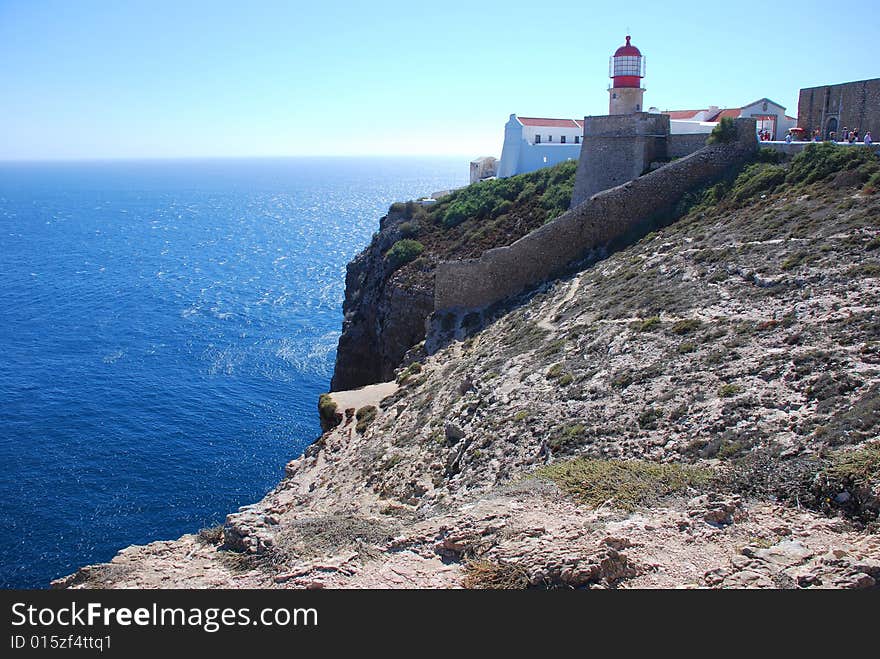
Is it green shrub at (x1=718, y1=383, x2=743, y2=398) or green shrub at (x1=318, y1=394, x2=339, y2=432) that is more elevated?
green shrub at (x1=718, y1=383, x2=743, y2=398)

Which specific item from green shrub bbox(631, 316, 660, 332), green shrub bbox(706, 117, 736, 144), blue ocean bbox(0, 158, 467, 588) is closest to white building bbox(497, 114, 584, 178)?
blue ocean bbox(0, 158, 467, 588)

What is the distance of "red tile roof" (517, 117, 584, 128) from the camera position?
52.8m

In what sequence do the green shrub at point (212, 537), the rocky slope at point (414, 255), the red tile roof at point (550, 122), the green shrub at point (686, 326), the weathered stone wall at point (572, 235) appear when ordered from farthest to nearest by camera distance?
the red tile roof at point (550, 122) → the rocky slope at point (414, 255) → the weathered stone wall at point (572, 235) → the green shrub at point (686, 326) → the green shrub at point (212, 537)

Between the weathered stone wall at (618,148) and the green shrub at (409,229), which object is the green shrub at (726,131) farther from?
the green shrub at (409,229)

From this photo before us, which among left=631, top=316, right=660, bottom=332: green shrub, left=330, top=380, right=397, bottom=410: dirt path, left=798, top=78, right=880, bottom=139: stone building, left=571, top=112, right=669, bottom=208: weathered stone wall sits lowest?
left=330, top=380, right=397, bottom=410: dirt path

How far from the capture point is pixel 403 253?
120 ft

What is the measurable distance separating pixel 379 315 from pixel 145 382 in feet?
56.2

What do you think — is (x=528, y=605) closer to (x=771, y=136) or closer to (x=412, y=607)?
(x=412, y=607)

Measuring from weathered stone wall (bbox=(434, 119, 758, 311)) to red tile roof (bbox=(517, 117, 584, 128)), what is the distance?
24.5 m

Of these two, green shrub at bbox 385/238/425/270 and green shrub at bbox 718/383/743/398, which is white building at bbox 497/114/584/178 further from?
green shrub at bbox 718/383/743/398

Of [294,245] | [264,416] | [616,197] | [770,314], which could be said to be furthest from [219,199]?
[770,314]

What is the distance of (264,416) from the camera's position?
40219 millimetres

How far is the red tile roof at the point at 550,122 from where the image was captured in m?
52.8

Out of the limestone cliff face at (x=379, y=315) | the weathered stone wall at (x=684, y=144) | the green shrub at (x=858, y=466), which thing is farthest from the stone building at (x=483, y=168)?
the green shrub at (x=858, y=466)
